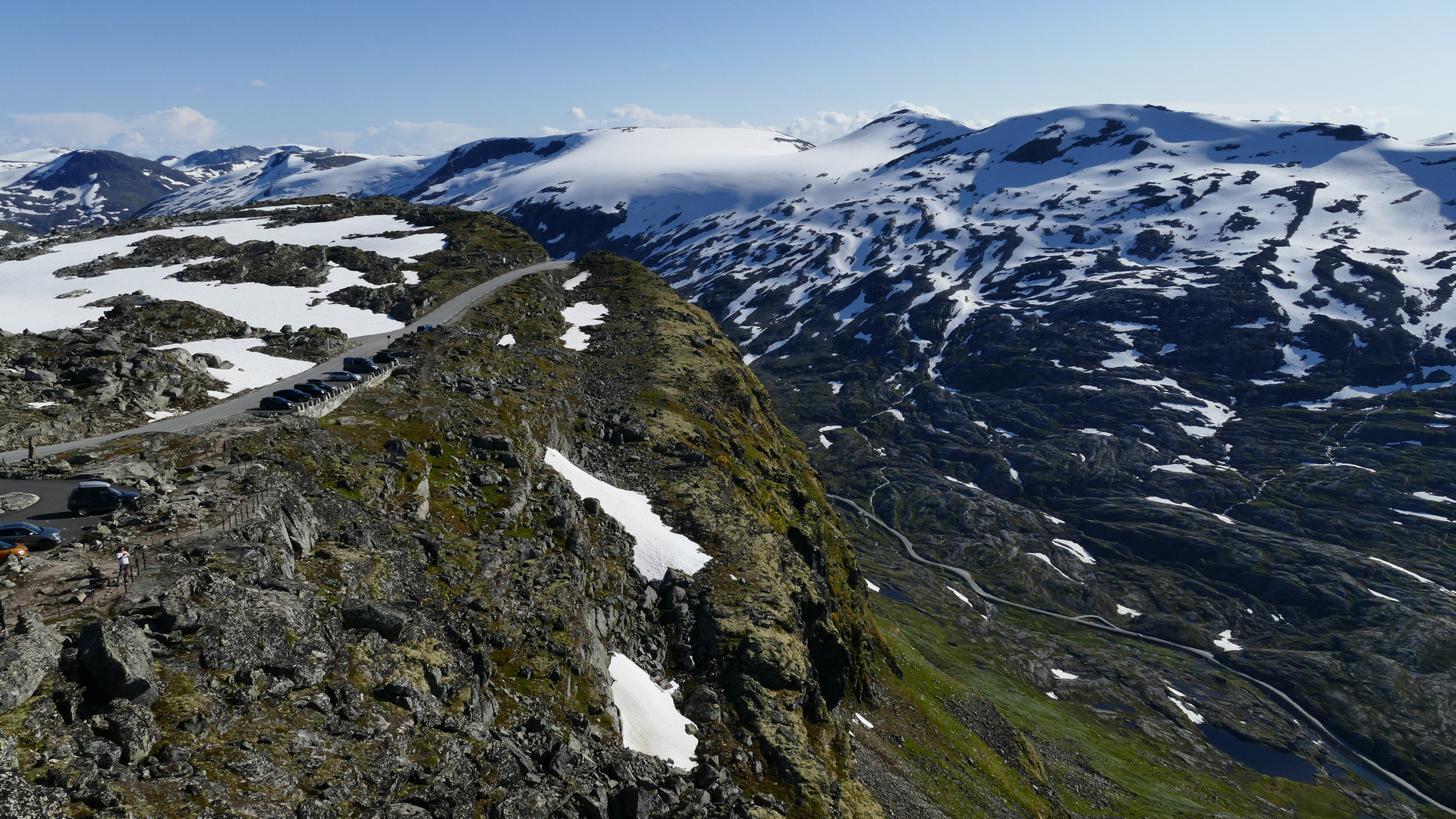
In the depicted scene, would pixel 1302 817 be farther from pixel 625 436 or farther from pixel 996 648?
pixel 625 436

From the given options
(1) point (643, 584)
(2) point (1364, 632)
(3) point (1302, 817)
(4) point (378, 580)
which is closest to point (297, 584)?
(4) point (378, 580)

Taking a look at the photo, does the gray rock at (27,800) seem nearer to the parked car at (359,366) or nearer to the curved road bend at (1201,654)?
the parked car at (359,366)

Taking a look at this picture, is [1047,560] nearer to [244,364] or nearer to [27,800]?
[244,364]

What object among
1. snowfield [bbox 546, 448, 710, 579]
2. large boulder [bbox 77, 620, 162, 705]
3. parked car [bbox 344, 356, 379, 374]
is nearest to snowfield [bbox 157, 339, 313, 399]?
parked car [bbox 344, 356, 379, 374]

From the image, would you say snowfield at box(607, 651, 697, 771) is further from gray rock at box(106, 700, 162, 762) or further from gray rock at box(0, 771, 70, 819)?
gray rock at box(0, 771, 70, 819)

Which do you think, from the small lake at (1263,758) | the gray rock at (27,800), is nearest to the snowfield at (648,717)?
the gray rock at (27,800)

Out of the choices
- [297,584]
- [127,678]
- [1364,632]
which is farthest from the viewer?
[1364,632]
